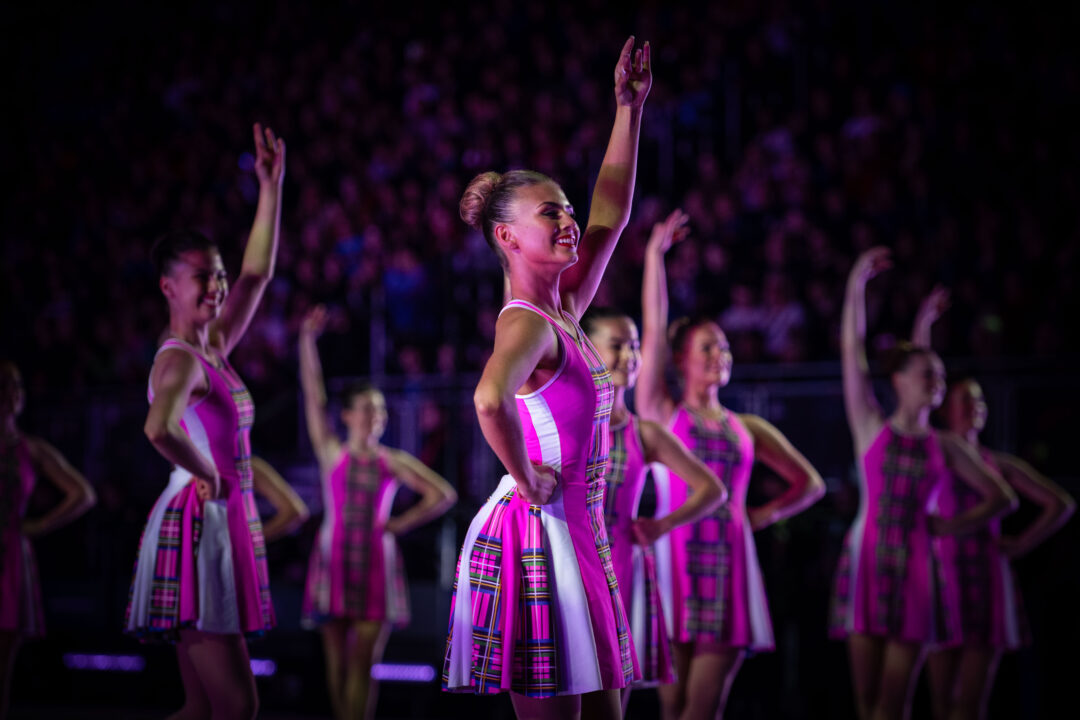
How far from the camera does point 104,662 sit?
288 inches

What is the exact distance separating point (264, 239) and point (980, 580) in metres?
3.74

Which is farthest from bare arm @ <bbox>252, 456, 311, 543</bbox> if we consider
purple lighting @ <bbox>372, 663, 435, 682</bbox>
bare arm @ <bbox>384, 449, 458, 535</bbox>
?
purple lighting @ <bbox>372, 663, 435, 682</bbox>

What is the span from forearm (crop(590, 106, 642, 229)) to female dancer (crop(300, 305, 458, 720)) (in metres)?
3.24

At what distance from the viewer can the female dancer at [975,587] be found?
522 centimetres

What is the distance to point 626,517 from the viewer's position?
145 inches

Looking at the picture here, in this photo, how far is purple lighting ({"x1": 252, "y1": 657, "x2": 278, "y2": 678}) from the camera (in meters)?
7.02

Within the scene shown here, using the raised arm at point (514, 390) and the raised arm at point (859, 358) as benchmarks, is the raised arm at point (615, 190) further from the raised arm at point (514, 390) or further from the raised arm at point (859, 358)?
the raised arm at point (859, 358)

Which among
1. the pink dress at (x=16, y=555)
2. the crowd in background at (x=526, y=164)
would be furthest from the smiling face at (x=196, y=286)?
the crowd in background at (x=526, y=164)

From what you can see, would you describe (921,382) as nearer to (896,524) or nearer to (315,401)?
(896,524)

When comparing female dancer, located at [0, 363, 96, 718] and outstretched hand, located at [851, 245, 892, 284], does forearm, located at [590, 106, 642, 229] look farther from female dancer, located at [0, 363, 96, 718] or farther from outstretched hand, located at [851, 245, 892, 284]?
female dancer, located at [0, 363, 96, 718]

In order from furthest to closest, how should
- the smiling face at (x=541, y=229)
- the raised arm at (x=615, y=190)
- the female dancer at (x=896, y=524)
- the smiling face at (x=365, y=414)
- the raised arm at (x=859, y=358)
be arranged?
the smiling face at (x=365, y=414), the raised arm at (x=859, y=358), the female dancer at (x=896, y=524), the raised arm at (x=615, y=190), the smiling face at (x=541, y=229)

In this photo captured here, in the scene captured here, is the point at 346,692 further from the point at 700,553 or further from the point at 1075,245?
the point at 1075,245

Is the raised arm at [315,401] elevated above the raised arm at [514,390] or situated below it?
above

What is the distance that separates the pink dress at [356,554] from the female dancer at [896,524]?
2411 millimetres
